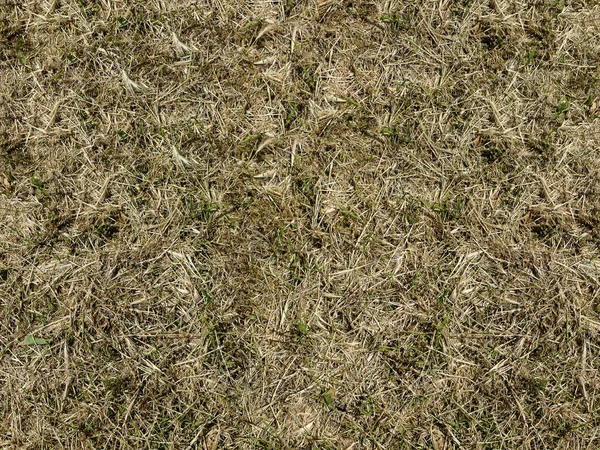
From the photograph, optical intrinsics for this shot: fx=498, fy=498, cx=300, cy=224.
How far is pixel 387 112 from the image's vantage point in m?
2.82

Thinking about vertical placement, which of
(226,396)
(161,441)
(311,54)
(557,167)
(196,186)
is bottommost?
(161,441)

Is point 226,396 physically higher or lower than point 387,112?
lower

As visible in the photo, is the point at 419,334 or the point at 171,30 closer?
the point at 419,334

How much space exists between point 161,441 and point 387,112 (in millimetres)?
2145

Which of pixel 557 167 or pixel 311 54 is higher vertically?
pixel 311 54

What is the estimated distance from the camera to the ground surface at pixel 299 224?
2604mm

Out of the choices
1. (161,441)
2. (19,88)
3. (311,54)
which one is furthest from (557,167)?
(19,88)

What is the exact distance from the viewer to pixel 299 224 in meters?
2.72

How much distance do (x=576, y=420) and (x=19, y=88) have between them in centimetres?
357

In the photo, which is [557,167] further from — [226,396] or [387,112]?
[226,396]

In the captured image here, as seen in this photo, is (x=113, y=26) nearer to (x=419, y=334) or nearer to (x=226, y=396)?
(x=226, y=396)

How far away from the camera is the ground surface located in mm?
2604

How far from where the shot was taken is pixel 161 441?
2.57 meters

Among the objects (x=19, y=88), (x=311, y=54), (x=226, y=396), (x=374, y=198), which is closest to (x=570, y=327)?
(x=374, y=198)
